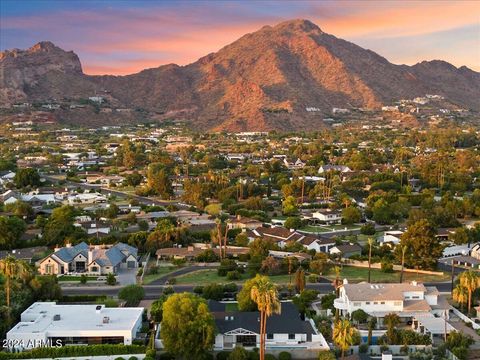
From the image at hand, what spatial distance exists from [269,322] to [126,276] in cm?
1742

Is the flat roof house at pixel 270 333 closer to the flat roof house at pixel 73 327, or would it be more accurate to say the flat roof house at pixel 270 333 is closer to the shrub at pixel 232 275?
the flat roof house at pixel 73 327

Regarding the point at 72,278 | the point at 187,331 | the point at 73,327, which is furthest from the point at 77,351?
the point at 72,278

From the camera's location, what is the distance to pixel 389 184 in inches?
3654

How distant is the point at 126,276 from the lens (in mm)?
49625

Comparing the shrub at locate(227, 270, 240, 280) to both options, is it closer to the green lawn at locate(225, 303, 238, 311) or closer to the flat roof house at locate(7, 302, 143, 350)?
the green lawn at locate(225, 303, 238, 311)

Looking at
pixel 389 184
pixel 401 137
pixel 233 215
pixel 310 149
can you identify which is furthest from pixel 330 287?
pixel 401 137

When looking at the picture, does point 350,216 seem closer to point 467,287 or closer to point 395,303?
point 467,287

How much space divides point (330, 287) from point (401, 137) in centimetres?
13868

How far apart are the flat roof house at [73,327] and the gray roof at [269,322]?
505 cm

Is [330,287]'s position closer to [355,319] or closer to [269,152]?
[355,319]

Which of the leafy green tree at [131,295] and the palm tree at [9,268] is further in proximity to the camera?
the leafy green tree at [131,295]

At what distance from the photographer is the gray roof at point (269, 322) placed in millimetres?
35219

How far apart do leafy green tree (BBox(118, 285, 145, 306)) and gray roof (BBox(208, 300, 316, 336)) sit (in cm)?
635

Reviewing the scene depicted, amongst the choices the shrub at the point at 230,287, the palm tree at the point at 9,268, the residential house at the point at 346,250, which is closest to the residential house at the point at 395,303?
the shrub at the point at 230,287
